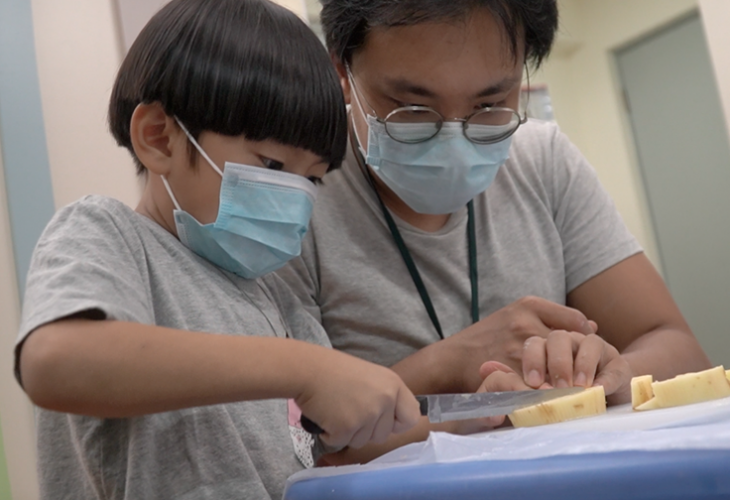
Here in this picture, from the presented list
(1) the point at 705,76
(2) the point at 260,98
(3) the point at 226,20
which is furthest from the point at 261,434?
(1) the point at 705,76

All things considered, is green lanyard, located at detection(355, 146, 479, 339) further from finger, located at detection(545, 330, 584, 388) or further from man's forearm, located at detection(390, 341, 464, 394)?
finger, located at detection(545, 330, 584, 388)

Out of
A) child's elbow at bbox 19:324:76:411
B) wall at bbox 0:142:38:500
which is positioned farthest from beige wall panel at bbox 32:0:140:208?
child's elbow at bbox 19:324:76:411

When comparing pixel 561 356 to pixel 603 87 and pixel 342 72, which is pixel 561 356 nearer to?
pixel 342 72

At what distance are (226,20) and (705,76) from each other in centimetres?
283

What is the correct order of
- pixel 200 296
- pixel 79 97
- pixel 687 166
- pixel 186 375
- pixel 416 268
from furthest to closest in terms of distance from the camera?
1. pixel 687 166
2. pixel 79 97
3. pixel 416 268
4. pixel 200 296
5. pixel 186 375

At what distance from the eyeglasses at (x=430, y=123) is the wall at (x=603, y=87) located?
8.11 ft

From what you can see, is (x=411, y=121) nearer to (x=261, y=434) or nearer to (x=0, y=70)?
(x=261, y=434)

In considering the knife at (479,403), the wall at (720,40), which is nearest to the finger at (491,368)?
the knife at (479,403)

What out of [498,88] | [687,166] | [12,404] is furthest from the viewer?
[687,166]

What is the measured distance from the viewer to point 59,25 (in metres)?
1.38

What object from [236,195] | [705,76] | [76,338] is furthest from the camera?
[705,76]

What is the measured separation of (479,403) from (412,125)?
1.42 feet

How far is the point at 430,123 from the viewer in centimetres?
99

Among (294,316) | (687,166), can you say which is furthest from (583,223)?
(687,166)
